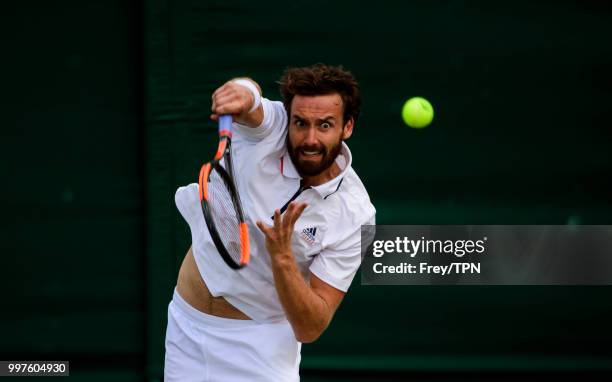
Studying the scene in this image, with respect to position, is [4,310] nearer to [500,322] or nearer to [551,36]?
[500,322]

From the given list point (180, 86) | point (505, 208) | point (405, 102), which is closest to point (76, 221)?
point (180, 86)

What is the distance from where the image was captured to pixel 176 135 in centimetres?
429

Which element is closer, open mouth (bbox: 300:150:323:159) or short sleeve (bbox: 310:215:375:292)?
open mouth (bbox: 300:150:323:159)

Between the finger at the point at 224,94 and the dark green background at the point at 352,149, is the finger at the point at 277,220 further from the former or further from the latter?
the dark green background at the point at 352,149

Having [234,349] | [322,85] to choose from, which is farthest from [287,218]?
[234,349]

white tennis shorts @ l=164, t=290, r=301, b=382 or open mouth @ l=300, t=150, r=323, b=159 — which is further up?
open mouth @ l=300, t=150, r=323, b=159

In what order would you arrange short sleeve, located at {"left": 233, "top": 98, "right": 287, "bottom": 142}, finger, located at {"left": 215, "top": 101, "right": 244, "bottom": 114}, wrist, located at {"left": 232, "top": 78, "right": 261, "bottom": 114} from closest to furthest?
finger, located at {"left": 215, "top": 101, "right": 244, "bottom": 114}
wrist, located at {"left": 232, "top": 78, "right": 261, "bottom": 114}
short sleeve, located at {"left": 233, "top": 98, "right": 287, "bottom": 142}

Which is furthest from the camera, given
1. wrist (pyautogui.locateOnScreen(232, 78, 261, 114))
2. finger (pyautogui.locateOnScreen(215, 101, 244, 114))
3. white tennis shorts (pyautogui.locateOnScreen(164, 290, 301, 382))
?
white tennis shorts (pyautogui.locateOnScreen(164, 290, 301, 382))

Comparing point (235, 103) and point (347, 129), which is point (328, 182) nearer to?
point (347, 129)

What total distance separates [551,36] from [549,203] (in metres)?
0.73

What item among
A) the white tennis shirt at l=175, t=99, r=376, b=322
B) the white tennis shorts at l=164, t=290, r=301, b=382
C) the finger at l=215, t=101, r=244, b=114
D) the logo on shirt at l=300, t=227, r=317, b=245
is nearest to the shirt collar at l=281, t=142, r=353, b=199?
the white tennis shirt at l=175, t=99, r=376, b=322

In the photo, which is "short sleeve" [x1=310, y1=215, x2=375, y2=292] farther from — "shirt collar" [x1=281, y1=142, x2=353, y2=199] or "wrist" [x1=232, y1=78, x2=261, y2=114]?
"wrist" [x1=232, y1=78, x2=261, y2=114]

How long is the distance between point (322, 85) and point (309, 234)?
0.46 metres

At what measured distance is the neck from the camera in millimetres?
3070
